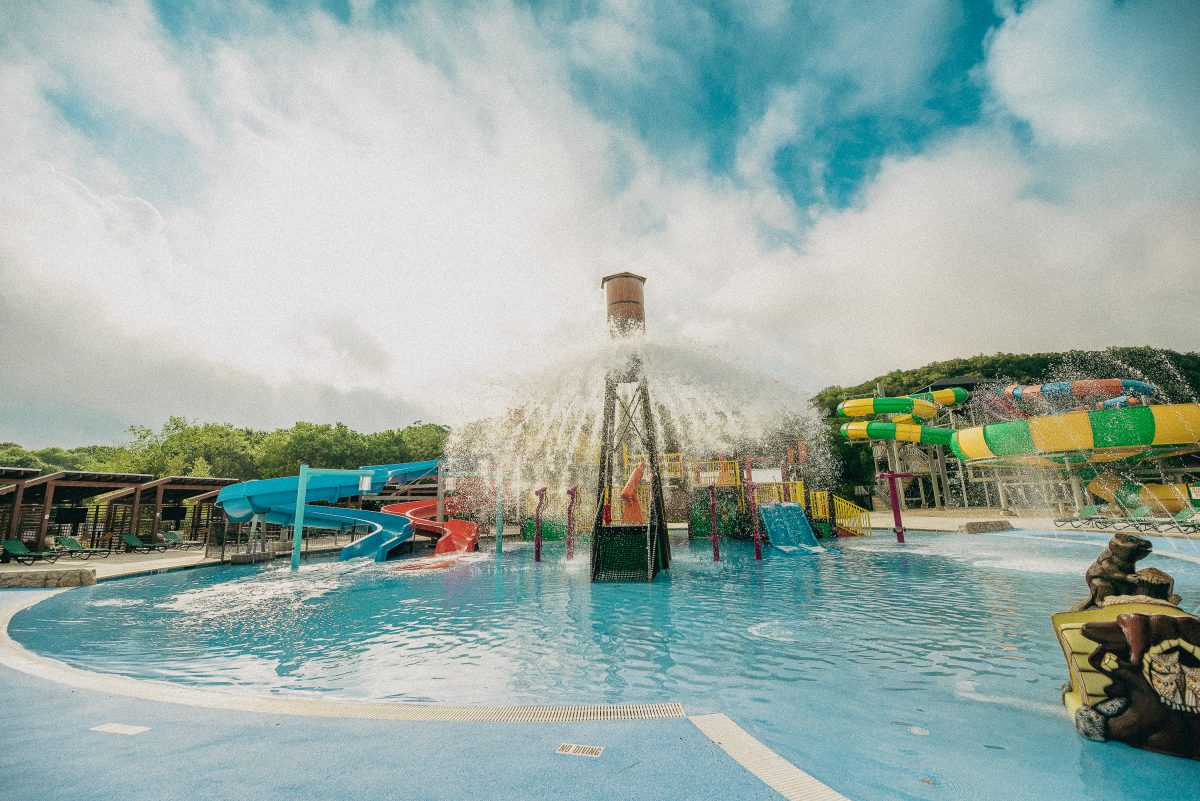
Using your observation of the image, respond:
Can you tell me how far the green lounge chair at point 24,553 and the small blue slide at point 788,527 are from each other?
2597 cm

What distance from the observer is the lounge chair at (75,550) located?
20.3 metres

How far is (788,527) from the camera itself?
1992 centimetres

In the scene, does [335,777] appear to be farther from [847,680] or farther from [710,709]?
[847,680]

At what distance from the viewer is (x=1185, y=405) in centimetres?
1784

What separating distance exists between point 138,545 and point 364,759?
26883 mm

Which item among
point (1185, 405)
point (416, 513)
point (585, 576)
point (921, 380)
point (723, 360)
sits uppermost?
point (921, 380)

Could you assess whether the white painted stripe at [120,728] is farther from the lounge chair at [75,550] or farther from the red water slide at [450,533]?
the lounge chair at [75,550]

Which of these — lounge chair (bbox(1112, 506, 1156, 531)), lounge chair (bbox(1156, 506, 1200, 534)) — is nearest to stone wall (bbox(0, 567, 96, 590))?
lounge chair (bbox(1156, 506, 1200, 534))

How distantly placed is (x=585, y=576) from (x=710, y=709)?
10192mm

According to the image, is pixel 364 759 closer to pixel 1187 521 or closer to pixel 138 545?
pixel 1187 521

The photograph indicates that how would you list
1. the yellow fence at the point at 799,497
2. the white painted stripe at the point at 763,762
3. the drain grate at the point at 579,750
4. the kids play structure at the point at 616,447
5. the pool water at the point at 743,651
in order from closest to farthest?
the white painted stripe at the point at 763,762 → the drain grate at the point at 579,750 → the pool water at the point at 743,651 → the kids play structure at the point at 616,447 → the yellow fence at the point at 799,497

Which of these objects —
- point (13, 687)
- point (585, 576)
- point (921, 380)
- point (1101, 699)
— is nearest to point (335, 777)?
point (13, 687)

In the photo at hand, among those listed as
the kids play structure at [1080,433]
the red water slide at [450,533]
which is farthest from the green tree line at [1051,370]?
the red water slide at [450,533]

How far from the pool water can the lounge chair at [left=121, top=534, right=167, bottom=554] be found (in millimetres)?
11236
